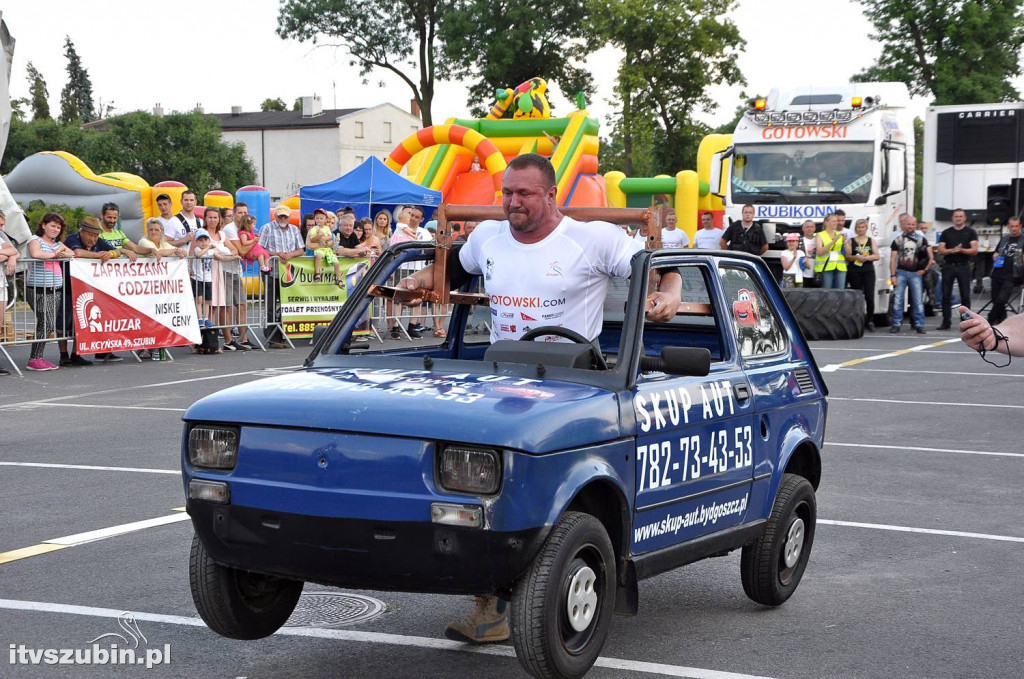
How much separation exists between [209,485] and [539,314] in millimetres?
1643

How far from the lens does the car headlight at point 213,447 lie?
448 centimetres

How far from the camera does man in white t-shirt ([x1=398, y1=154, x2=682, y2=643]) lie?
5402mm

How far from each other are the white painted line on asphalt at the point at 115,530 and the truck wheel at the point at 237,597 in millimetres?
2357

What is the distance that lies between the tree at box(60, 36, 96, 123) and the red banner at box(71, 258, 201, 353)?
125 m

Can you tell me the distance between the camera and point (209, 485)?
174 inches

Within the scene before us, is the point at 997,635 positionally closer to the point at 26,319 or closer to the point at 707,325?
the point at 707,325

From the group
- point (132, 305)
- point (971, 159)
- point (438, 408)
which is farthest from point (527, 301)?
point (971, 159)

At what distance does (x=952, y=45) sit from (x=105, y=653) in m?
53.9

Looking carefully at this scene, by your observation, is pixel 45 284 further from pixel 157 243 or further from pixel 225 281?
pixel 225 281

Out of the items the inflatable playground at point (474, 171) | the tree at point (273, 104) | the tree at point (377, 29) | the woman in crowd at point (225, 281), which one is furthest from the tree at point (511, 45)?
the tree at point (273, 104)

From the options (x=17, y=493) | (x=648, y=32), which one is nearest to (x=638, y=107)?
(x=648, y=32)

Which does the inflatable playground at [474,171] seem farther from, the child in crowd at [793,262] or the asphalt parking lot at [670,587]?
the asphalt parking lot at [670,587]

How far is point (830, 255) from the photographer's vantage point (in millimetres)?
21875

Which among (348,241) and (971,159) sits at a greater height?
(971,159)
